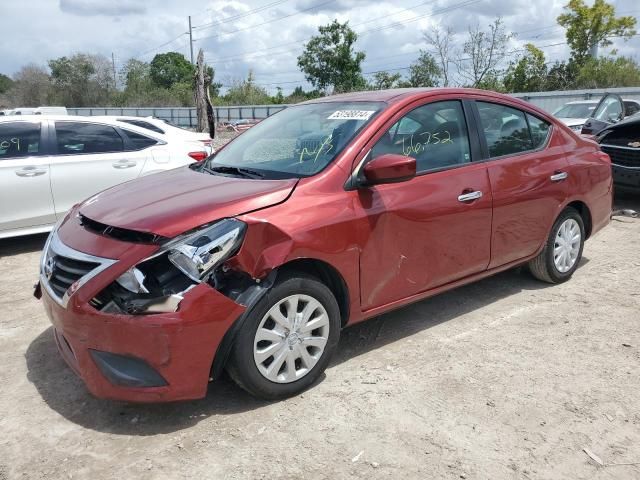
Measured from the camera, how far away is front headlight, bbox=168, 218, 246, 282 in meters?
2.81

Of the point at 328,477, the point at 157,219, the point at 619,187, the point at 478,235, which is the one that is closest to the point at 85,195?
the point at 157,219

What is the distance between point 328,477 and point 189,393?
0.80 meters

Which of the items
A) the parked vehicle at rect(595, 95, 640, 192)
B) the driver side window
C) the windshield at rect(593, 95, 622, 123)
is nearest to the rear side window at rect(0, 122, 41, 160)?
the driver side window

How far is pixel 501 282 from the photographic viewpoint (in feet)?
17.0

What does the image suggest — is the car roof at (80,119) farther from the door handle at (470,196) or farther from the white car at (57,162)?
the door handle at (470,196)

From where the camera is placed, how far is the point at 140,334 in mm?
2725

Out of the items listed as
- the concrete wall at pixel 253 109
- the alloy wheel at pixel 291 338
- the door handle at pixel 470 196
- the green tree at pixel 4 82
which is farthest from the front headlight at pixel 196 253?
the green tree at pixel 4 82

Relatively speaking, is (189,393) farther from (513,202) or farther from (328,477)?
(513,202)

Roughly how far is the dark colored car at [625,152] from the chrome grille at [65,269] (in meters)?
7.37

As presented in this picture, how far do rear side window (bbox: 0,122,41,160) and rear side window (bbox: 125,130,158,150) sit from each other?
1.02 m

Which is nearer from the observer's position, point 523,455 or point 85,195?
point 523,455

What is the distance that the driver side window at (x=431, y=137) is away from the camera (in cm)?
371

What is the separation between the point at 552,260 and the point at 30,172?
535cm

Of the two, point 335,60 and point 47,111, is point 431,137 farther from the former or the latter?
point 335,60
